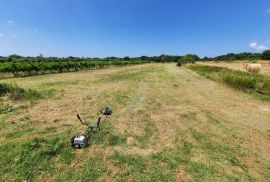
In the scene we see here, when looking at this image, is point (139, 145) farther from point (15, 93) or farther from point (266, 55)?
point (266, 55)

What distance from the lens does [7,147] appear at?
563 cm

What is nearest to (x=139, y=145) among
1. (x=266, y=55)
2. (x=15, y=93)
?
(x=15, y=93)

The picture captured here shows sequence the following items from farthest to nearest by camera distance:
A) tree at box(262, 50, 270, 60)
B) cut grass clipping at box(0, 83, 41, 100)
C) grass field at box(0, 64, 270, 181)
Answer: tree at box(262, 50, 270, 60) → cut grass clipping at box(0, 83, 41, 100) → grass field at box(0, 64, 270, 181)

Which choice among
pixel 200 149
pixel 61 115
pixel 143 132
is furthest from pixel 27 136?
pixel 200 149

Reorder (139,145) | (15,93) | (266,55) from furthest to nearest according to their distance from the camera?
1. (266,55)
2. (15,93)
3. (139,145)

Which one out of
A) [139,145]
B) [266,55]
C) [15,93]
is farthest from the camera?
[266,55]

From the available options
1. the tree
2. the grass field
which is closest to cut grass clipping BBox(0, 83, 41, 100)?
the grass field

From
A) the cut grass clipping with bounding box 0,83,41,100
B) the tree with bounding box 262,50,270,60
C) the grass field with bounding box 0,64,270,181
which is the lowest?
the grass field with bounding box 0,64,270,181

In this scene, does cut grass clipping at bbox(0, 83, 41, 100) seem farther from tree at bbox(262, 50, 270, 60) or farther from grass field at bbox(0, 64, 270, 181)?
tree at bbox(262, 50, 270, 60)

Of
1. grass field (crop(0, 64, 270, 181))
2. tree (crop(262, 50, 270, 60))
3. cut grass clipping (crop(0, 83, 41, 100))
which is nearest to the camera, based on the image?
grass field (crop(0, 64, 270, 181))

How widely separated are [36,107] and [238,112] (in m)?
10.2

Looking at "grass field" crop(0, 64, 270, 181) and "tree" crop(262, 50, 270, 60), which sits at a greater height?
"tree" crop(262, 50, 270, 60)

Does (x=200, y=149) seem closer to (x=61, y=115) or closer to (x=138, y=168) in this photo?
(x=138, y=168)

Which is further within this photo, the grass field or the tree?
the tree
